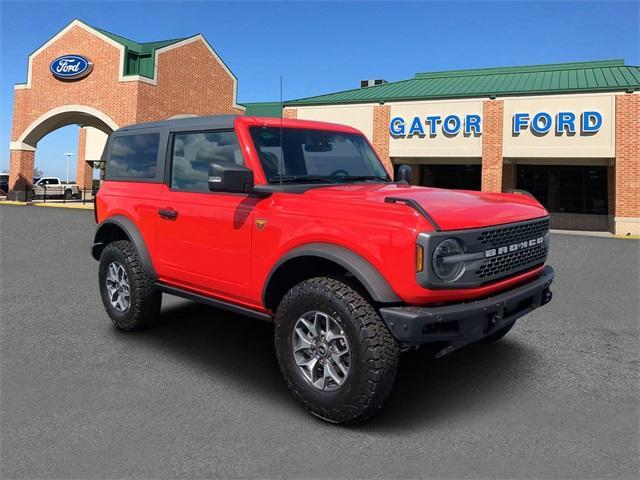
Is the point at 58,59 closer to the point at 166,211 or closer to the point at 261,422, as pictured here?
the point at 166,211

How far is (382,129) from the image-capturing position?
25.2m

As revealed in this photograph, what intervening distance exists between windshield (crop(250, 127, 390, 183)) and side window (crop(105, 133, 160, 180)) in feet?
4.70

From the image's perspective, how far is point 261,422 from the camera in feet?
11.8

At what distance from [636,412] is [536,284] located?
3.65 feet

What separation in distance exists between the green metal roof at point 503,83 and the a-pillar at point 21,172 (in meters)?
16.6

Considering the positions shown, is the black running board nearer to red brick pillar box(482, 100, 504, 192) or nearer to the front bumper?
the front bumper

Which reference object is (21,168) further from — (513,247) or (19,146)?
(513,247)

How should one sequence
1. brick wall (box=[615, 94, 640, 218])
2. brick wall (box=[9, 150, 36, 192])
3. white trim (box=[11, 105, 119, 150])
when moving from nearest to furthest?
brick wall (box=[615, 94, 640, 218]) < white trim (box=[11, 105, 119, 150]) < brick wall (box=[9, 150, 36, 192])

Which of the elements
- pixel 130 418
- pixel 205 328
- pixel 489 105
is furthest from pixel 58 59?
pixel 130 418

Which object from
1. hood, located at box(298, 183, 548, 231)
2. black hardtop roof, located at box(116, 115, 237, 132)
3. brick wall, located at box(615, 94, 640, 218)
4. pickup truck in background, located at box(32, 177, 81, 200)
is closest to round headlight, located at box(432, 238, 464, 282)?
hood, located at box(298, 183, 548, 231)

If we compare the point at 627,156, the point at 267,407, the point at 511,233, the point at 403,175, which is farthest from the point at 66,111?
the point at 511,233

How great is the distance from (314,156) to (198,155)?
107 cm

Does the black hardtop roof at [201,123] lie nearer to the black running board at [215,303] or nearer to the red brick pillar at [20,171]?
the black running board at [215,303]

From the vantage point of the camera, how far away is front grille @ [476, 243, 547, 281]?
12.0ft
